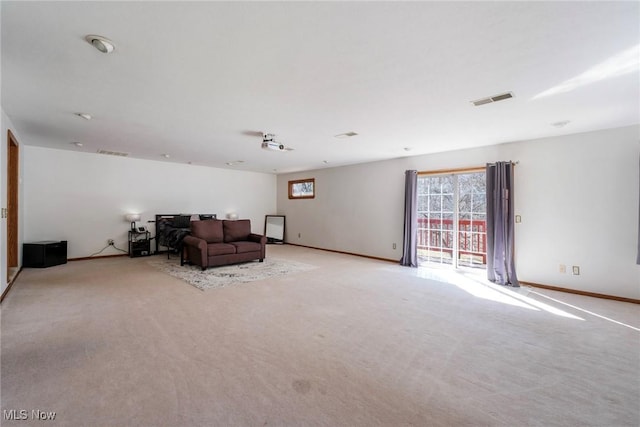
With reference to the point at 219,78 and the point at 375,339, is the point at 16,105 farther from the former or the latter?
the point at 375,339

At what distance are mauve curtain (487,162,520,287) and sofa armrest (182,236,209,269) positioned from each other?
500 centimetres

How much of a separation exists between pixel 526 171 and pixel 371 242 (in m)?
3.35

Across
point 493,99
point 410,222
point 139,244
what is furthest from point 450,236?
point 139,244

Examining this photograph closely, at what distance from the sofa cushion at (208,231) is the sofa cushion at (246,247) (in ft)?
1.43

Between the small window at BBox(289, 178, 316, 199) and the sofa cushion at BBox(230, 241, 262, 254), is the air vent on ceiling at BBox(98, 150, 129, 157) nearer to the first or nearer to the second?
the sofa cushion at BBox(230, 241, 262, 254)

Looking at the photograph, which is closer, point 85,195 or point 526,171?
point 526,171

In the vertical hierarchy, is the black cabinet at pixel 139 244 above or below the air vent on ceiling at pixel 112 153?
below

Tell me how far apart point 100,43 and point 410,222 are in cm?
525

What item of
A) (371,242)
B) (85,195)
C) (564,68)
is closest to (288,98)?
(564,68)

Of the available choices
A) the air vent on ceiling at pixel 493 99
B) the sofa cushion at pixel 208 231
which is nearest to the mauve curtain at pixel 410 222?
the air vent on ceiling at pixel 493 99

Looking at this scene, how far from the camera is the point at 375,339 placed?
2473 millimetres

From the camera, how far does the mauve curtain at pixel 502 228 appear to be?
4.38 m

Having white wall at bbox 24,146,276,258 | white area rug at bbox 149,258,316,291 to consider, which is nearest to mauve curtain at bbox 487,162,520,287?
white area rug at bbox 149,258,316,291

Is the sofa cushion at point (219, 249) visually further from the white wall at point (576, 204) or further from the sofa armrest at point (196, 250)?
the white wall at point (576, 204)
